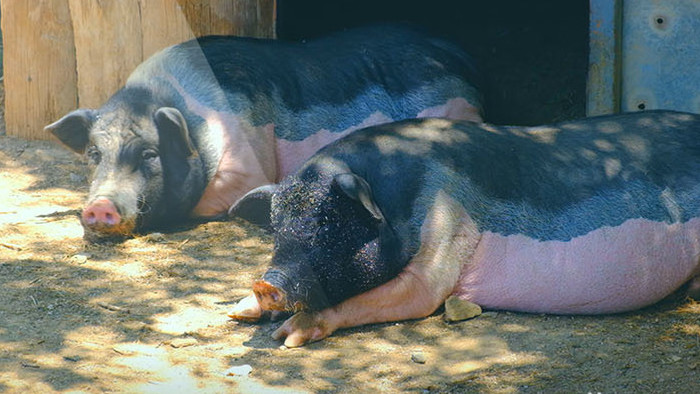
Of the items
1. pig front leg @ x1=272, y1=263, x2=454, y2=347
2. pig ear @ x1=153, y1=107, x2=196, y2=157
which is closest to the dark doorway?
pig ear @ x1=153, y1=107, x2=196, y2=157

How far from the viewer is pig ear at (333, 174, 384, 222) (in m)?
4.68

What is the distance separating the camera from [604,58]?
6.75 m

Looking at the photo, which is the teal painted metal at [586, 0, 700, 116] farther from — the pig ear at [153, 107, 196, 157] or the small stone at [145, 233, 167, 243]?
the small stone at [145, 233, 167, 243]

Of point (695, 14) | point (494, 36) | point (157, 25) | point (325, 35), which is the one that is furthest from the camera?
point (494, 36)

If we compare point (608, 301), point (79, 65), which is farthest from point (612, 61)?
point (79, 65)

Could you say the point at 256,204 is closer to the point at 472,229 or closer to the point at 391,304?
the point at 391,304

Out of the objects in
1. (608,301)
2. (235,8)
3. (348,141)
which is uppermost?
(235,8)

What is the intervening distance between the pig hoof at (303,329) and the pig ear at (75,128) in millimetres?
2478

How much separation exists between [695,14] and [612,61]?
593 millimetres

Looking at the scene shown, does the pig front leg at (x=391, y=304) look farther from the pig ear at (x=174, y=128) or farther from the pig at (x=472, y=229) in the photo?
the pig ear at (x=174, y=128)

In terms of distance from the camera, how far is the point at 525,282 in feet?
16.1

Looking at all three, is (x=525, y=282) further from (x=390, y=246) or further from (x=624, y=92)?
(x=624, y=92)

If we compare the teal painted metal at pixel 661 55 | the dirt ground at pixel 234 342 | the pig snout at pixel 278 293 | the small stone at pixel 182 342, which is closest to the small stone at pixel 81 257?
the dirt ground at pixel 234 342

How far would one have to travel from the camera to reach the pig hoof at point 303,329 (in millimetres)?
4613
